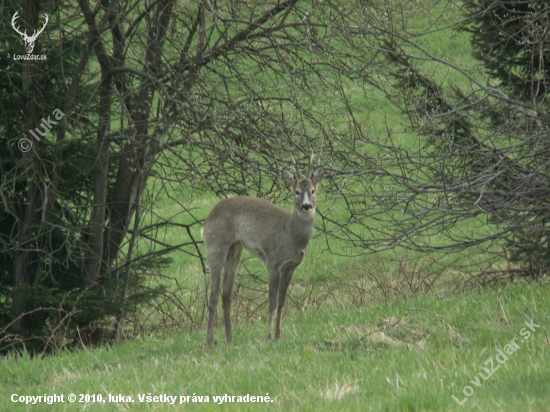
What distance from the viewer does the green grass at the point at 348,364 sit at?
5.41 meters

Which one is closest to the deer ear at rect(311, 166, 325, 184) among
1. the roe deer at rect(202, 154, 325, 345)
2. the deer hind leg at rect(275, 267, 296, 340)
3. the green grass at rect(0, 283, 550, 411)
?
the roe deer at rect(202, 154, 325, 345)

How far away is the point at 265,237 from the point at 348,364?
98.2 inches

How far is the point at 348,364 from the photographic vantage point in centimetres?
660

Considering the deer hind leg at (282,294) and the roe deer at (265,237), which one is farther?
the roe deer at (265,237)

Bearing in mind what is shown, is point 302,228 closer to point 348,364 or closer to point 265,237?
point 265,237

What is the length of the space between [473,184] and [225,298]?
324 cm

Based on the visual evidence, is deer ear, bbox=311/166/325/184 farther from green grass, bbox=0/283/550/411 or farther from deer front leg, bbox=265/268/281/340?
green grass, bbox=0/283/550/411

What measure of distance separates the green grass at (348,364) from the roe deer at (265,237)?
52cm

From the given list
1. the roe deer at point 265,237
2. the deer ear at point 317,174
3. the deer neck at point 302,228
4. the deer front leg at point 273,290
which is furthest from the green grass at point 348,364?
the deer ear at point 317,174

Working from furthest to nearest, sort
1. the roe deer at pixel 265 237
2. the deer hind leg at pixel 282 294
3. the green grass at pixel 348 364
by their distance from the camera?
the roe deer at pixel 265 237 → the deer hind leg at pixel 282 294 → the green grass at pixel 348 364

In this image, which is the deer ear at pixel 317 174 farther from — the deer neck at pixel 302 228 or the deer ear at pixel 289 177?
the deer neck at pixel 302 228

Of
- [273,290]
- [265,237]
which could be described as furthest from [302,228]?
[273,290]

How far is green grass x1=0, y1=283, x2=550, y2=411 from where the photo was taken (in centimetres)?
541

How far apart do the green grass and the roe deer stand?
0.52 m
